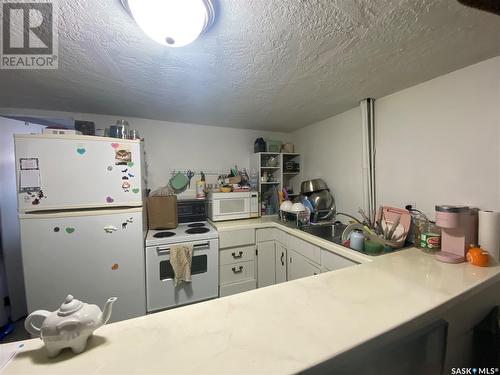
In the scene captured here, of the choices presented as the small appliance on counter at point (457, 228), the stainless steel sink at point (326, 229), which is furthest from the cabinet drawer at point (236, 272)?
the small appliance on counter at point (457, 228)

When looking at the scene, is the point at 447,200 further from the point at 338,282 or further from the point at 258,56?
the point at 258,56

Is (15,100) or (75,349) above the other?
(15,100)

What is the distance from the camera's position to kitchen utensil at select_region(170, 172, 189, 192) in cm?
237

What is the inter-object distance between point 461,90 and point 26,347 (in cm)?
224

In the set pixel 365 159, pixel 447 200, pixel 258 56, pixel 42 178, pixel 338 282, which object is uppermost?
pixel 258 56

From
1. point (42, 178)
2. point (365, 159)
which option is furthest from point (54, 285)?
point (365, 159)

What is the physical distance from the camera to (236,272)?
206 centimetres

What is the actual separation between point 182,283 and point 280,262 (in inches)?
38.2

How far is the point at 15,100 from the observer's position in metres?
1.66

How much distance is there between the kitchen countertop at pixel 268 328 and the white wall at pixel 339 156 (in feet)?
3.69

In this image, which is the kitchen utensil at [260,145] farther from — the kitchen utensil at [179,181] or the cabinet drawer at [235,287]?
the cabinet drawer at [235,287]

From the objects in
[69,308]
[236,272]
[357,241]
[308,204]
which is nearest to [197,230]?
[236,272]

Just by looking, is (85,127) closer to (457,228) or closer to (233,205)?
(233,205)

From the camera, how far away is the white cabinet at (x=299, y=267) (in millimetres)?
1673
